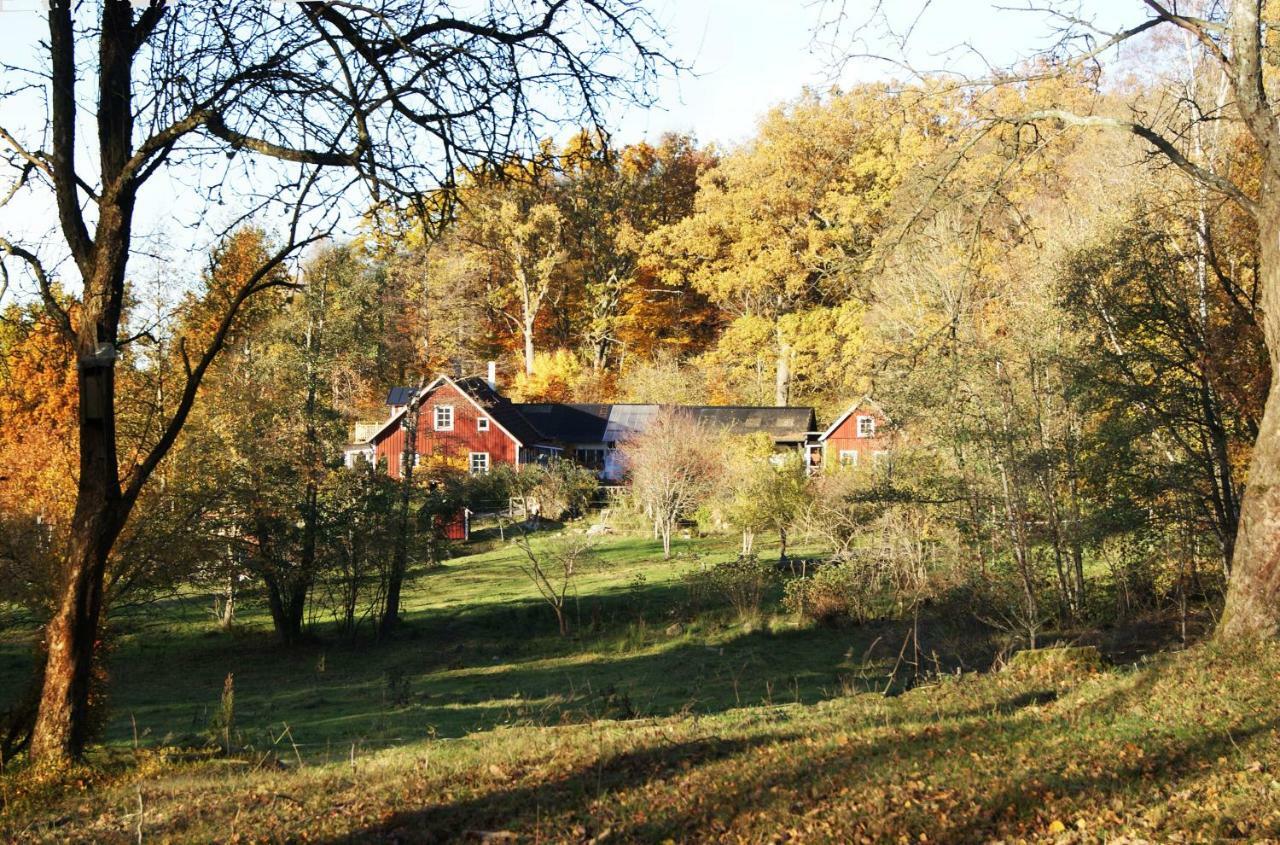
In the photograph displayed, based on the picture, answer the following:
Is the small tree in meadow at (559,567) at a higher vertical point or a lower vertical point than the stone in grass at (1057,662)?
lower

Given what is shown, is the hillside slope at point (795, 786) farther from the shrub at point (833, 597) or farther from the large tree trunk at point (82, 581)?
the shrub at point (833, 597)

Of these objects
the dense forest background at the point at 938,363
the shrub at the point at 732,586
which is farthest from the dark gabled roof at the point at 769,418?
the shrub at the point at 732,586

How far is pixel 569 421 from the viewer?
171 ft

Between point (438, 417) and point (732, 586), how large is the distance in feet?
89.7

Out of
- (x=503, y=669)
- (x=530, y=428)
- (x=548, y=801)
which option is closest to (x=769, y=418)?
(x=530, y=428)

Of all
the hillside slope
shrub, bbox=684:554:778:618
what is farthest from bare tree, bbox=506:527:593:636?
the hillside slope

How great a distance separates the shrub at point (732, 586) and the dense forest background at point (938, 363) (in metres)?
2.62

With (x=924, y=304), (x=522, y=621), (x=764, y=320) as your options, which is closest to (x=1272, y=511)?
(x=924, y=304)

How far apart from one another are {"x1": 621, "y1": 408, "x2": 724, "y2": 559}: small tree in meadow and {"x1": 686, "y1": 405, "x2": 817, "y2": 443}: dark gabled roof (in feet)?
22.2

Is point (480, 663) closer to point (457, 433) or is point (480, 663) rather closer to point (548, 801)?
point (548, 801)

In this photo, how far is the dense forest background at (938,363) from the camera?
40.2ft

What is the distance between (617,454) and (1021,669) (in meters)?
41.9

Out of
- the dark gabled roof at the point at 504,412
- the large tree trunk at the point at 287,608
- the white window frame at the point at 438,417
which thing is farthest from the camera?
the white window frame at the point at 438,417

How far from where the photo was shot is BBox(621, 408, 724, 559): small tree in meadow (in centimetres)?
3444
